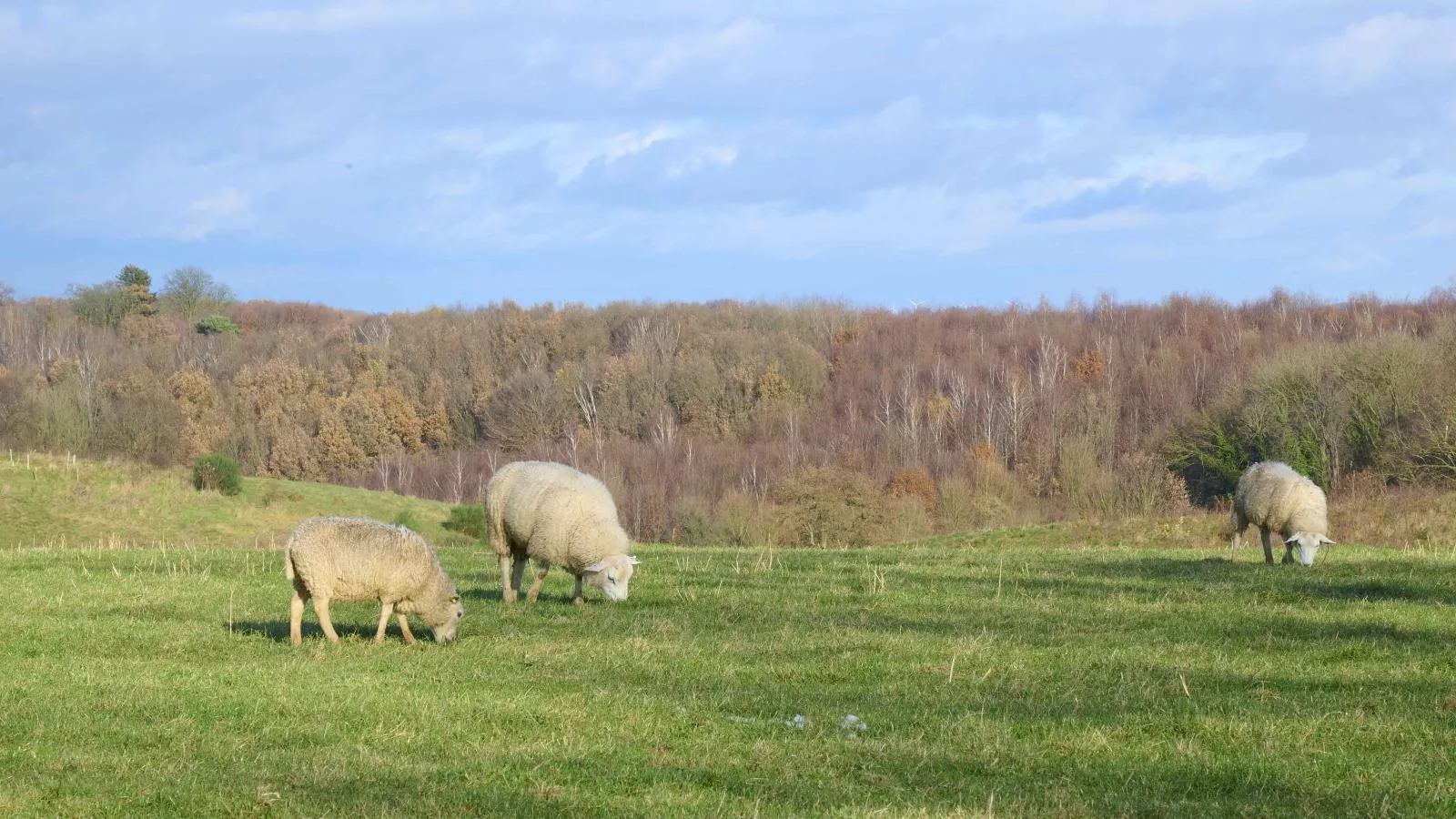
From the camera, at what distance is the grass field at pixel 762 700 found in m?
9.04

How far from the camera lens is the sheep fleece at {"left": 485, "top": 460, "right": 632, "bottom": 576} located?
61.5 feet

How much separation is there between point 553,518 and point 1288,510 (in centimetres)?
1267

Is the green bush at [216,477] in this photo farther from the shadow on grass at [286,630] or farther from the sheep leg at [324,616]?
the sheep leg at [324,616]

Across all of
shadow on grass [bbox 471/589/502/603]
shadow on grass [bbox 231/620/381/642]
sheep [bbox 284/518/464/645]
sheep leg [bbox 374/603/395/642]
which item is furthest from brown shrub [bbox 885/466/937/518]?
sheep leg [bbox 374/603/395/642]

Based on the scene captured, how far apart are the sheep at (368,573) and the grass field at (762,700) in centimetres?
44

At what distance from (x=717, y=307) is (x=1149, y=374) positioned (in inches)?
2158

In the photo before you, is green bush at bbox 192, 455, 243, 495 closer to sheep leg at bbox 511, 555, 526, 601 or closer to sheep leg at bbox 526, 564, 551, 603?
sheep leg at bbox 511, 555, 526, 601

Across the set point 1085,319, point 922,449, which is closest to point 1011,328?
point 1085,319

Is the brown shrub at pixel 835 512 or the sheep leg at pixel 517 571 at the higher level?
the sheep leg at pixel 517 571

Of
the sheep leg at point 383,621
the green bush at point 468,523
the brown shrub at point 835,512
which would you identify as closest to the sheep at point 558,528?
the sheep leg at point 383,621

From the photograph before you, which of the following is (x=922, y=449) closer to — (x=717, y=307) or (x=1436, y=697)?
(x=717, y=307)

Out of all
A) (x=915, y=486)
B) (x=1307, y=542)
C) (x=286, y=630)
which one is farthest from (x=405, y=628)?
(x=915, y=486)

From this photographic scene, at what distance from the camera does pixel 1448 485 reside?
60.5 meters

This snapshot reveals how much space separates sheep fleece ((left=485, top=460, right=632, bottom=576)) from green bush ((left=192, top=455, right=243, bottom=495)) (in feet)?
146
